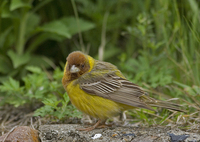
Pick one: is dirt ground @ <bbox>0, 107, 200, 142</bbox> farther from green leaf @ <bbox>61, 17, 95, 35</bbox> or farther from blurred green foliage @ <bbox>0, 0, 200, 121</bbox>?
green leaf @ <bbox>61, 17, 95, 35</bbox>

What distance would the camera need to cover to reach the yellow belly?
3.68 meters

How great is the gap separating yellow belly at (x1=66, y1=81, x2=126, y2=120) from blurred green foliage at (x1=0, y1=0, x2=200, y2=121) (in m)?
0.28

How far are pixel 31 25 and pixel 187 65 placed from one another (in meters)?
3.16

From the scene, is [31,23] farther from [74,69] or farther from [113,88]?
[113,88]

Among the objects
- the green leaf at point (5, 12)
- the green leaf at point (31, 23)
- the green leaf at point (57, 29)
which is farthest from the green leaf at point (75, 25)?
the green leaf at point (5, 12)

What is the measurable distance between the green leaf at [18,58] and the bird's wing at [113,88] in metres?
1.83

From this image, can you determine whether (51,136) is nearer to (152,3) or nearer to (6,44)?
(6,44)

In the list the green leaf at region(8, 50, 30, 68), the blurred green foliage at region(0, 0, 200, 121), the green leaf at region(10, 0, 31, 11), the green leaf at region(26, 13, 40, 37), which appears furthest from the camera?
the green leaf at region(26, 13, 40, 37)

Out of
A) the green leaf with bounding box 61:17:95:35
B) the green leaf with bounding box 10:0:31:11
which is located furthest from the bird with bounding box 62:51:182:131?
the green leaf with bounding box 61:17:95:35

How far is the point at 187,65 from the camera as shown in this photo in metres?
4.68

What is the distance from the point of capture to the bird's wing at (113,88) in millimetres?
3703

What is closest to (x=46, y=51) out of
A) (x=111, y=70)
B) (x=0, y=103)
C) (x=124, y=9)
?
(x=124, y=9)

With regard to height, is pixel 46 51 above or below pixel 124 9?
below

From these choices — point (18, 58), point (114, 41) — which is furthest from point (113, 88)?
point (114, 41)
